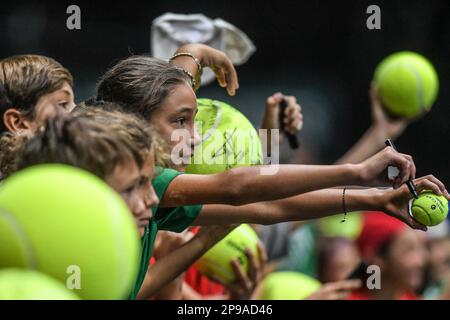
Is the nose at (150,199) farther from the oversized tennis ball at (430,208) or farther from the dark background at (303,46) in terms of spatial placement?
the dark background at (303,46)

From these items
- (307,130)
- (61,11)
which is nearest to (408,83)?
(307,130)

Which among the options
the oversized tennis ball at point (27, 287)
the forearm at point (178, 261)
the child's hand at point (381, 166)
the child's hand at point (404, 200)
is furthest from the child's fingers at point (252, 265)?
the oversized tennis ball at point (27, 287)

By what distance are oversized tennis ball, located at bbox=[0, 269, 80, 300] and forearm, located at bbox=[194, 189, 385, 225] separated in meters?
1.46

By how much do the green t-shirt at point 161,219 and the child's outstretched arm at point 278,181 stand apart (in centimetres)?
3

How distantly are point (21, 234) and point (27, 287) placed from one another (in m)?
0.14

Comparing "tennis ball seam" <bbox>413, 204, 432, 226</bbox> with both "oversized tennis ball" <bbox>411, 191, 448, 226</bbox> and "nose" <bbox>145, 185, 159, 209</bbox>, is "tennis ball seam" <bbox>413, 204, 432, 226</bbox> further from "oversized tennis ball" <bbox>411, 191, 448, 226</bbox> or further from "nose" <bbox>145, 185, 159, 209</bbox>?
"nose" <bbox>145, 185, 159, 209</bbox>

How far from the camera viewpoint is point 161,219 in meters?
3.53

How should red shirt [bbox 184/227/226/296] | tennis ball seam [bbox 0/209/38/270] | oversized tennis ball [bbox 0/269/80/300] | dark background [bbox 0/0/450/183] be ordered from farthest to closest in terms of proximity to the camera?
dark background [bbox 0/0/450/183] → red shirt [bbox 184/227/226/296] → tennis ball seam [bbox 0/209/38/270] → oversized tennis ball [bbox 0/269/80/300]

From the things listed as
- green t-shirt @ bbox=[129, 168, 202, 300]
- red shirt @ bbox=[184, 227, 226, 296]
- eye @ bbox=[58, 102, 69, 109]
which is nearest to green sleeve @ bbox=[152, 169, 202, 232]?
green t-shirt @ bbox=[129, 168, 202, 300]

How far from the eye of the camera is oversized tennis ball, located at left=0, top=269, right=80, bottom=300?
2115 millimetres

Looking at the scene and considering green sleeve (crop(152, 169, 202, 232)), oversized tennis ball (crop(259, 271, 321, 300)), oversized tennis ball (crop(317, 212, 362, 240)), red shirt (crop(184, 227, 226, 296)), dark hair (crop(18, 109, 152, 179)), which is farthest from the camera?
oversized tennis ball (crop(317, 212, 362, 240))

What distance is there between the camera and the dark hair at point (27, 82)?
376cm

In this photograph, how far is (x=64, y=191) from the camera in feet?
7.17
